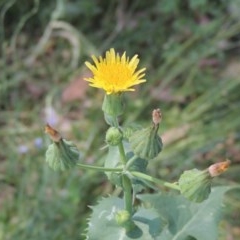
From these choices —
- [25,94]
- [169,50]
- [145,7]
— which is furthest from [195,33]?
[25,94]

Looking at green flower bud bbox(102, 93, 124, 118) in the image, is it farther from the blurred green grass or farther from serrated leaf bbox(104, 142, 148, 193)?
the blurred green grass

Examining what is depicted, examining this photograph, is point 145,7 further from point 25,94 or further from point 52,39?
point 25,94

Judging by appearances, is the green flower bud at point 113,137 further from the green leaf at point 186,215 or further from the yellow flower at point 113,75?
the green leaf at point 186,215

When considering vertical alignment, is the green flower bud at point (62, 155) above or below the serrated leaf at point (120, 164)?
above

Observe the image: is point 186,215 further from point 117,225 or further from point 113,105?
point 113,105

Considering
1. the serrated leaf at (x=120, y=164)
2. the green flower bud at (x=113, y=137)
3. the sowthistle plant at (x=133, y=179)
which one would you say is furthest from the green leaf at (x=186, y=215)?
the green flower bud at (x=113, y=137)

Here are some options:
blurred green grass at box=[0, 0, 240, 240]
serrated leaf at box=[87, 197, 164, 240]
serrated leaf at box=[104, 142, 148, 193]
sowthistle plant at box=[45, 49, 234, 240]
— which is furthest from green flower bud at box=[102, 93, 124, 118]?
blurred green grass at box=[0, 0, 240, 240]
